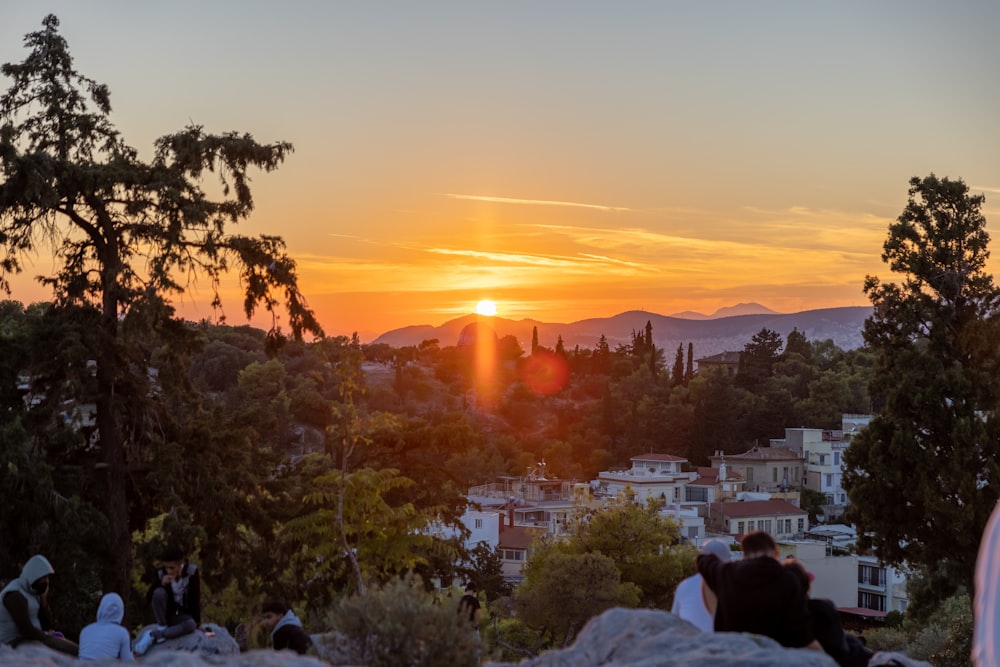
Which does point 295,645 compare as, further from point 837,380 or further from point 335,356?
point 837,380

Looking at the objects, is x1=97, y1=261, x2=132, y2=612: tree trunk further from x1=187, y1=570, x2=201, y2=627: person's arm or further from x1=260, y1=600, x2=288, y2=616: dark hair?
x1=260, y1=600, x2=288, y2=616: dark hair

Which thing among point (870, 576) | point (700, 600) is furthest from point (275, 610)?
point (870, 576)

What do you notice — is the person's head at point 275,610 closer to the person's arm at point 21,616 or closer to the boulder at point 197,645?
the boulder at point 197,645

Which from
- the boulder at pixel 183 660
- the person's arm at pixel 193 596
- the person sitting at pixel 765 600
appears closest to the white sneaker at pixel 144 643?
the person's arm at pixel 193 596

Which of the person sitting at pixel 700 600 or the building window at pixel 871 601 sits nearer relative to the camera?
the person sitting at pixel 700 600

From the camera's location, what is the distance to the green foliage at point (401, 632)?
18.1 feet

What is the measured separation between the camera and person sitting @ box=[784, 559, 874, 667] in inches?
224

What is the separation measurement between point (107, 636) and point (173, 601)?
40.8 inches

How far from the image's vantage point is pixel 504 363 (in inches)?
4754

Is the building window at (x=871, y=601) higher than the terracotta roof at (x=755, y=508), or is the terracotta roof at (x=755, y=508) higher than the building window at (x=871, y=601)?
the terracotta roof at (x=755, y=508)

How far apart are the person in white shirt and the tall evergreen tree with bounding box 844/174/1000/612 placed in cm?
1647

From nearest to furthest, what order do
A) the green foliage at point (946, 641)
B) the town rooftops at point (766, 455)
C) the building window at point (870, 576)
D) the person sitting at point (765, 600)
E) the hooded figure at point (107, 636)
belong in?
the person sitting at point (765, 600), the hooded figure at point (107, 636), the green foliage at point (946, 641), the building window at point (870, 576), the town rooftops at point (766, 455)

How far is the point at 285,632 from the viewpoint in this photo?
721 cm

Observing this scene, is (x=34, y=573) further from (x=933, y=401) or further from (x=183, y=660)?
(x=933, y=401)
